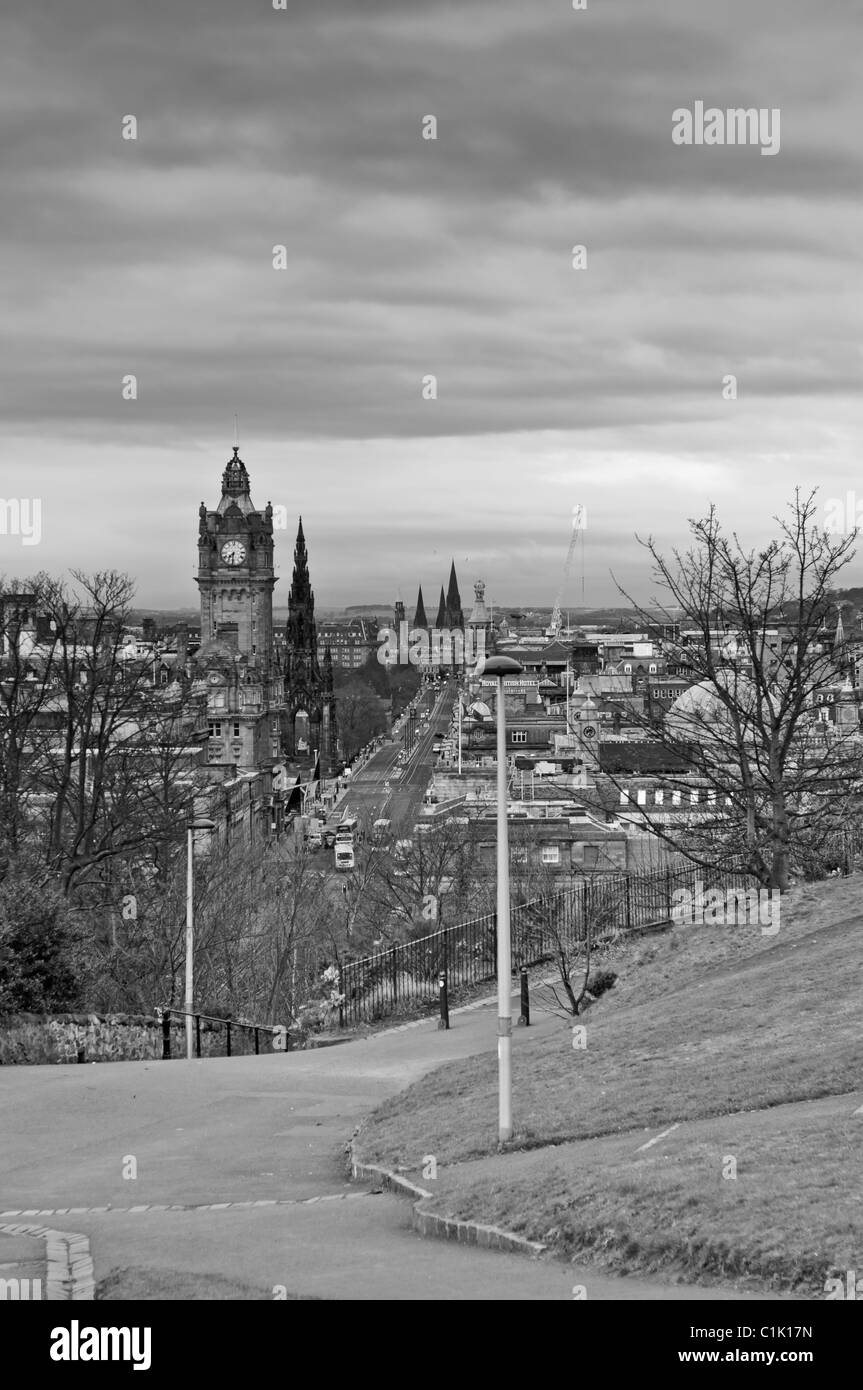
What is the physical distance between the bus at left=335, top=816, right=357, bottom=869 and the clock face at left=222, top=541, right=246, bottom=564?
4183 cm

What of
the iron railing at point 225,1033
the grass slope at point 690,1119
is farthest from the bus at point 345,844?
the grass slope at point 690,1119

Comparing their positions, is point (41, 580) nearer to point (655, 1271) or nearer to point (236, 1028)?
point (236, 1028)

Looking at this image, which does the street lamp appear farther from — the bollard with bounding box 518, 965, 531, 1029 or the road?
the road

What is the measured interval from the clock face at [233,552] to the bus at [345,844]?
41.8 metres

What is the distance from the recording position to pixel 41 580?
3819 cm

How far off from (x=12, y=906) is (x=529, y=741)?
122 meters

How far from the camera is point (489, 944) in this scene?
30.2 m

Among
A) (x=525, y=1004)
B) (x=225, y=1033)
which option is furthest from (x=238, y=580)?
(x=525, y=1004)

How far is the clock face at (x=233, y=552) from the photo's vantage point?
452 feet

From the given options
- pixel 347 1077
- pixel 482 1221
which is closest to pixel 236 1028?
pixel 347 1077

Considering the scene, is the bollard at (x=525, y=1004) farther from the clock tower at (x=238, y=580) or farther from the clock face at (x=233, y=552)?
the clock face at (x=233, y=552)

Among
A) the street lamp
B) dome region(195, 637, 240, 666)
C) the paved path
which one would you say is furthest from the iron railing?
dome region(195, 637, 240, 666)

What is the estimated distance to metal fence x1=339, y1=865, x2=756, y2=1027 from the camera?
90.7ft
